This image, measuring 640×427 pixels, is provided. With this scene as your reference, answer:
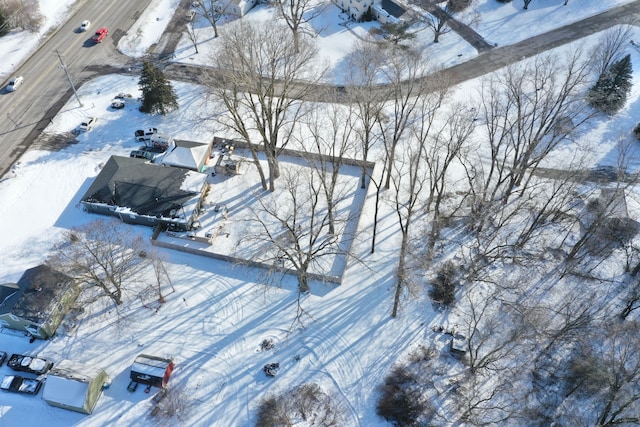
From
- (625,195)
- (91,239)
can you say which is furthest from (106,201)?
(625,195)

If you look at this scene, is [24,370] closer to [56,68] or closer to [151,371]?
[151,371]

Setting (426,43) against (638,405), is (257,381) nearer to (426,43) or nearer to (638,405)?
(638,405)

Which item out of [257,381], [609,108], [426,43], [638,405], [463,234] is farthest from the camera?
[426,43]

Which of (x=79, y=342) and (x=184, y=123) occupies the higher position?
(x=184, y=123)

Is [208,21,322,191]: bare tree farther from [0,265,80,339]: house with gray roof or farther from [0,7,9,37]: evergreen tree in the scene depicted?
[0,7,9,37]: evergreen tree

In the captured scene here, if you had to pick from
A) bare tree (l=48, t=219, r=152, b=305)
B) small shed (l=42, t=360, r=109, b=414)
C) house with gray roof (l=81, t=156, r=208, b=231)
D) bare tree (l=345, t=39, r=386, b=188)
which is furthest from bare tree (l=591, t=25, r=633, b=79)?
small shed (l=42, t=360, r=109, b=414)

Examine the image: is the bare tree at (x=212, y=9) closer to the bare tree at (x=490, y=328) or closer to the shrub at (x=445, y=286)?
the shrub at (x=445, y=286)

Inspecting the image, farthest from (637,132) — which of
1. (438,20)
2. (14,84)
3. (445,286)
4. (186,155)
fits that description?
(14,84)
